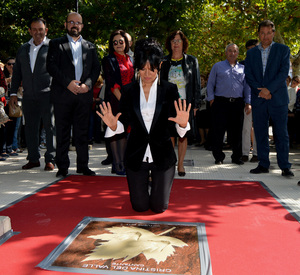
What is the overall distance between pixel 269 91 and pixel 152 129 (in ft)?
9.24

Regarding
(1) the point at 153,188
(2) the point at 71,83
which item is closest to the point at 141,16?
(2) the point at 71,83

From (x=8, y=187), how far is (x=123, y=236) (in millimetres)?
2534

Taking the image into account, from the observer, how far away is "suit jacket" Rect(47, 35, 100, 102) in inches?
216

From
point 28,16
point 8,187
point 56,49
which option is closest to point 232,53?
point 56,49

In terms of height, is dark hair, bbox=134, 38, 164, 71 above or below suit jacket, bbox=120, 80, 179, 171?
above

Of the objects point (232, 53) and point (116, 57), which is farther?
point (232, 53)

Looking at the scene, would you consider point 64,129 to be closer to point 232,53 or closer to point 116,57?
point 116,57

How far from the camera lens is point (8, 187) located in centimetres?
496

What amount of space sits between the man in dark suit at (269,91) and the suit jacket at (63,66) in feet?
8.80

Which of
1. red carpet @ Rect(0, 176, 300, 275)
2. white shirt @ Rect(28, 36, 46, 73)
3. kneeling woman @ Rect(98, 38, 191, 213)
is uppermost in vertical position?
white shirt @ Rect(28, 36, 46, 73)

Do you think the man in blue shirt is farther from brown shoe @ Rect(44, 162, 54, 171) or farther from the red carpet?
Answer: brown shoe @ Rect(44, 162, 54, 171)

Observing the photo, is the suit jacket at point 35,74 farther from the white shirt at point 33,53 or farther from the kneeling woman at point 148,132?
the kneeling woman at point 148,132

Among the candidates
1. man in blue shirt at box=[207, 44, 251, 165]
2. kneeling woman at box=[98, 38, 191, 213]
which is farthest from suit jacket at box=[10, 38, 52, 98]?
man in blue shirt at box=[207, 44, 251, 165]

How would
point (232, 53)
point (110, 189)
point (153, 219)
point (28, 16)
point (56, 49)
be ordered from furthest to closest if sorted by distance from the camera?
point (28, 16)
point (232, 53)
point (56, 49)
point (110, 189)
point (153, 219)
